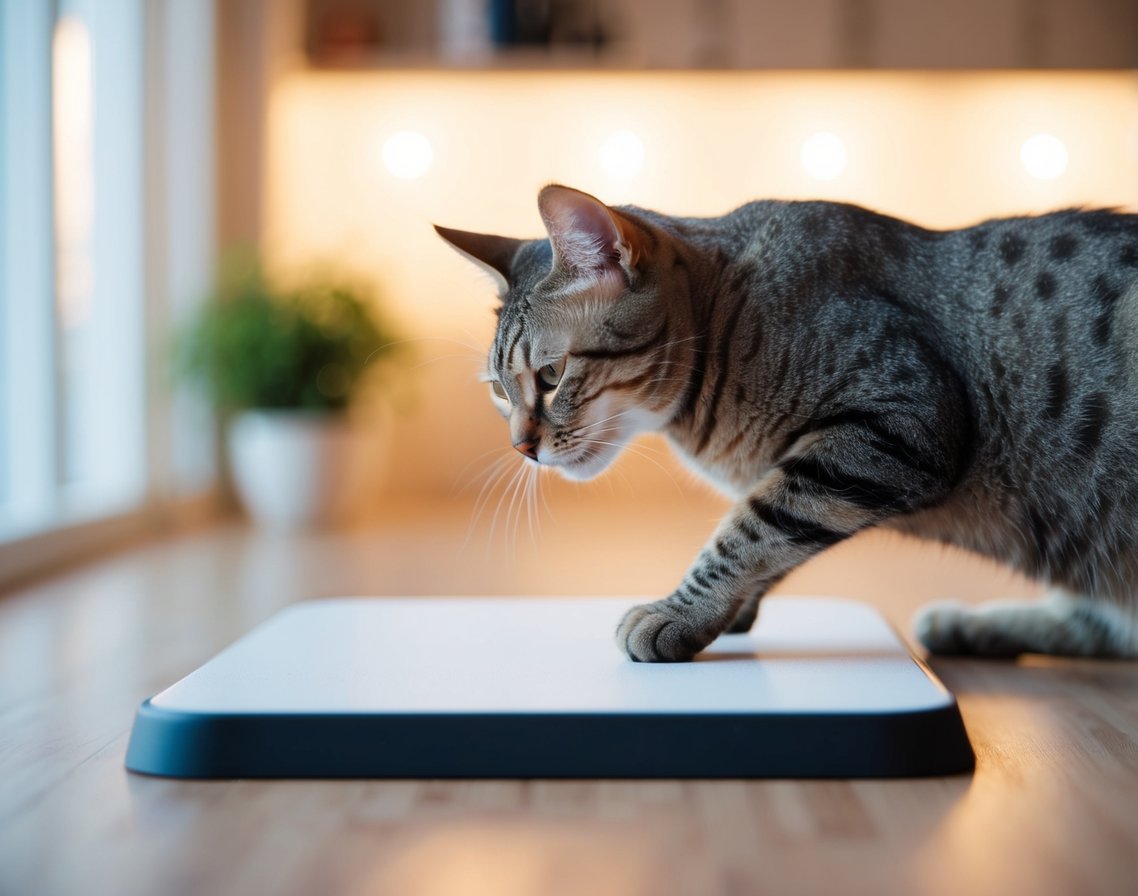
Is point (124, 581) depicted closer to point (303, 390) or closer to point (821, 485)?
point (303, 390)

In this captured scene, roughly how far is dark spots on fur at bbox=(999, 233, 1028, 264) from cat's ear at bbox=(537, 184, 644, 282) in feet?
1.27

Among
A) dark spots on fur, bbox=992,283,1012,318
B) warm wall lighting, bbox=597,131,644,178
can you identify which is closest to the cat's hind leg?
dark spots on fur, bbox=992,283,1012,318

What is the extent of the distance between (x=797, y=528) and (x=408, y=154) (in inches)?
106

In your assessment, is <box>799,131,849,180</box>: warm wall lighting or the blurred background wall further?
<box>799,131,849,180</box>: warm wall lighting

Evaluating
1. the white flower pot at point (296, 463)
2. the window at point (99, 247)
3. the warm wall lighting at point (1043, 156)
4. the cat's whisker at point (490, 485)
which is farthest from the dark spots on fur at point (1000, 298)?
the warm wall lighting at point (1043, 156)

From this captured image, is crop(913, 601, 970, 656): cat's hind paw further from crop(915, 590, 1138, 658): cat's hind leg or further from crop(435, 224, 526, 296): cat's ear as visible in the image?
crop(435, 224, 526, 296): cat's ear

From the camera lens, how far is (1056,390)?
1.19 metres

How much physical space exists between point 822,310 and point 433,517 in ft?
6.67

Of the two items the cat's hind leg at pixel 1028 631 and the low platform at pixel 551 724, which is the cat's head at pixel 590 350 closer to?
the low platform at pixel 551 724

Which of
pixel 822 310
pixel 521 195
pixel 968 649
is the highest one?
pixel 521 195

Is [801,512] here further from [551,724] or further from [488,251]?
[488,251]

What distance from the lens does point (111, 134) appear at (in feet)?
9.13

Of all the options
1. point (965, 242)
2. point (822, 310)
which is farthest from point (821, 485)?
point (965, 242)

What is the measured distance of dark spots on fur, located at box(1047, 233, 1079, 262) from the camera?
1241 millimetres
